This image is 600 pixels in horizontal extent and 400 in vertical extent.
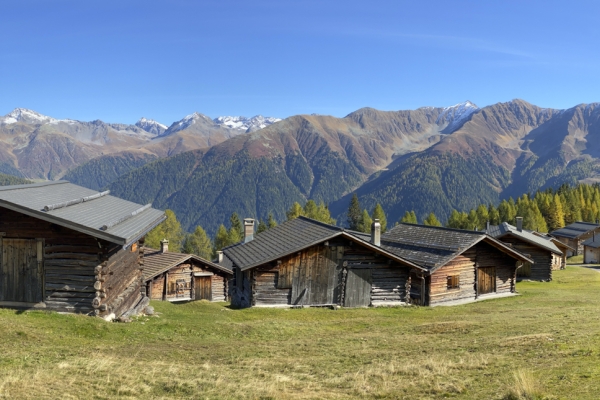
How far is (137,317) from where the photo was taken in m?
22.3

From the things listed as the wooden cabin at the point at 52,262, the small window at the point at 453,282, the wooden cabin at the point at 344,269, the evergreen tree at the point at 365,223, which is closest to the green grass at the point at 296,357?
the wooden cabin at the point at 52,262

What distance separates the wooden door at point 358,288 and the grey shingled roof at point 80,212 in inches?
475

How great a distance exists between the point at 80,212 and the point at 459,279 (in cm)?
2678

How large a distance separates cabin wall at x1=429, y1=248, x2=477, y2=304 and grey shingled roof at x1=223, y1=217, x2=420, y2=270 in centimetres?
457

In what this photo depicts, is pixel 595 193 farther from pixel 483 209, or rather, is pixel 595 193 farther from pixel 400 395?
pixel 400 395

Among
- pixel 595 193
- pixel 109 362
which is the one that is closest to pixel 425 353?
pixel 109 362

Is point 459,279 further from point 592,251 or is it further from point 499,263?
point 592,251

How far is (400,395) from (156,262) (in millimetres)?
34190

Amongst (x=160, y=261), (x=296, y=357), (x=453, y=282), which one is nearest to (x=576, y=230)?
(x=453, y=282)

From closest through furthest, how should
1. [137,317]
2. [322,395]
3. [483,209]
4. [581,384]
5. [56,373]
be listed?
[581,384] < [322,395] < [56,373] < [137,317] < [483,209]

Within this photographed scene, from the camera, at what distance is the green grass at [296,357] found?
36.1ft

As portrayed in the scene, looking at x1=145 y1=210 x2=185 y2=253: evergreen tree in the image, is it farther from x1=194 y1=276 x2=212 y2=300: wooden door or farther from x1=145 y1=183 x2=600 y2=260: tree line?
x1=194 y1=276 x2=212 y2=300: wooden door

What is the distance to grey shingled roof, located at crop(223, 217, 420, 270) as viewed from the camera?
29109mm

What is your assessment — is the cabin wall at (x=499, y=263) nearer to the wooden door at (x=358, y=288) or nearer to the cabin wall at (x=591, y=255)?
the wooden door at (x=358, y=288)
